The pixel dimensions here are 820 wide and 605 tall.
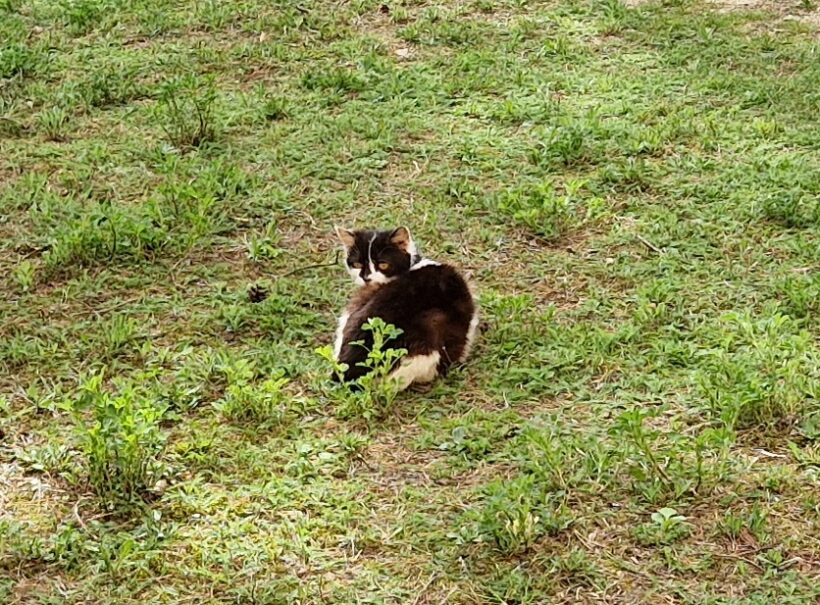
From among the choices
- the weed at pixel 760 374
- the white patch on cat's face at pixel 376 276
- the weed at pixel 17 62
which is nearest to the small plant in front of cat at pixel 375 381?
the white patch on cat's face at pixel 376 276

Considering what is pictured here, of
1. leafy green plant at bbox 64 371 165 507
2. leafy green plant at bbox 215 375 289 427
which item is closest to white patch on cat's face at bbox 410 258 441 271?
leafy green plant at bbox 215 375 289 427

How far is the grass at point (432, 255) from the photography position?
341 cm

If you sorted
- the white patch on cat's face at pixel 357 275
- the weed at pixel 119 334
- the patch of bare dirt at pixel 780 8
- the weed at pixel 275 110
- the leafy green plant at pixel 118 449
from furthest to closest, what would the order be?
the patch of bare dirt at pixel 780 8 → the weed at pixel 275 110 → the white patch on cat's face at pixel 357 275 → the weed at pixel 119 334 → the leafy green plant at pixel 118 449

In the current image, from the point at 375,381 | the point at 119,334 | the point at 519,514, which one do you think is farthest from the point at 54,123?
the point at 519,514

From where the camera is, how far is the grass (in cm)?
341

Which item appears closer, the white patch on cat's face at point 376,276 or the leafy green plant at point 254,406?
the leafy green plant at point 254,406

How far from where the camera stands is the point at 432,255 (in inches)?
204

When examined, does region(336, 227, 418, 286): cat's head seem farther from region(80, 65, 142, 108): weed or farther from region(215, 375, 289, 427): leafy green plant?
region(80, 65, 142, 108): weed

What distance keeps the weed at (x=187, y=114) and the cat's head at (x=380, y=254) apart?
178 centimetres

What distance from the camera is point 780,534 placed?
3430 millimetres

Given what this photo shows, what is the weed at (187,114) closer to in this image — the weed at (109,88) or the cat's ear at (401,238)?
the weed at (109,88)

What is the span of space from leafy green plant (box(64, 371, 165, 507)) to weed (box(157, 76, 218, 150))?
2.72 metres

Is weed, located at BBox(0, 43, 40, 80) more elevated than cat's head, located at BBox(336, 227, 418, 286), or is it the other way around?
weed, located at BBox(0, 43, 40, 80)

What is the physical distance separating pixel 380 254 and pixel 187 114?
89.1 inches
